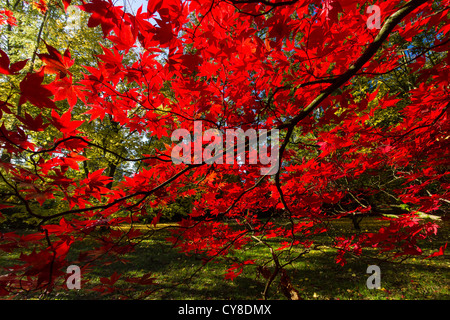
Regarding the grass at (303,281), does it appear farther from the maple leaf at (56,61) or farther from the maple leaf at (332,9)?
the maple leaf at (332,9)

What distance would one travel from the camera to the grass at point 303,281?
3805 millimetres

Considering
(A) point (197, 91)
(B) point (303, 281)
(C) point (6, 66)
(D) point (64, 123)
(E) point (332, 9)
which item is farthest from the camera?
(B) point (303, 281)

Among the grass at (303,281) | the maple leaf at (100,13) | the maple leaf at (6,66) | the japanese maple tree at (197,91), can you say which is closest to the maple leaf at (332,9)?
the japanese maple tree at (197,91)

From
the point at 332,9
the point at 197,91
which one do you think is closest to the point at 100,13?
the point at 197,91

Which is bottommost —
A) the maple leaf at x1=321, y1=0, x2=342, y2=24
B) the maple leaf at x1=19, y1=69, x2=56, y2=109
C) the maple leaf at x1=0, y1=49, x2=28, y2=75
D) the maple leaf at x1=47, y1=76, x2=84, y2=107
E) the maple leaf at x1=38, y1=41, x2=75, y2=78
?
the maple leaf at x1=19, y1=69, x2=56, y2=109

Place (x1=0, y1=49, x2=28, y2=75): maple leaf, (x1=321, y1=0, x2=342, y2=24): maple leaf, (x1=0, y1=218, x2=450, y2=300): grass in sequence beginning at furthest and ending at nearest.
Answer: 1. (x1=0, y1=218, x2=450, y2=300): grass
2. (x1=321, y1=0, x2=342, y2=24): maple leaf
3. (x1=0, y1=49, x2=28, y2=75): maple leaf

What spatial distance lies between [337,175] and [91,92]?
3.00 metres

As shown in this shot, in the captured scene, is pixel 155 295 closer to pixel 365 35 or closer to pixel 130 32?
pixel 130 32

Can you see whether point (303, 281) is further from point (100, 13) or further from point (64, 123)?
point (100, 13)

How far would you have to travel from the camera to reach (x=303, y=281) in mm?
4496

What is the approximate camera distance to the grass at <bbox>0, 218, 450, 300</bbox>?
12.5 ft

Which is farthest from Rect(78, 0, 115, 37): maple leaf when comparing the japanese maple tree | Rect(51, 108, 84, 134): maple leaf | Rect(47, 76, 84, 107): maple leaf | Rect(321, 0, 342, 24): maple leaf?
Rect(321, 0, 342, 24): maple leaf

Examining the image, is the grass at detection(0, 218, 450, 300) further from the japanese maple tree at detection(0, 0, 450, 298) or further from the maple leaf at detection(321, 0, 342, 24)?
the maple leaf at detection(321, 0, 342, 24)
